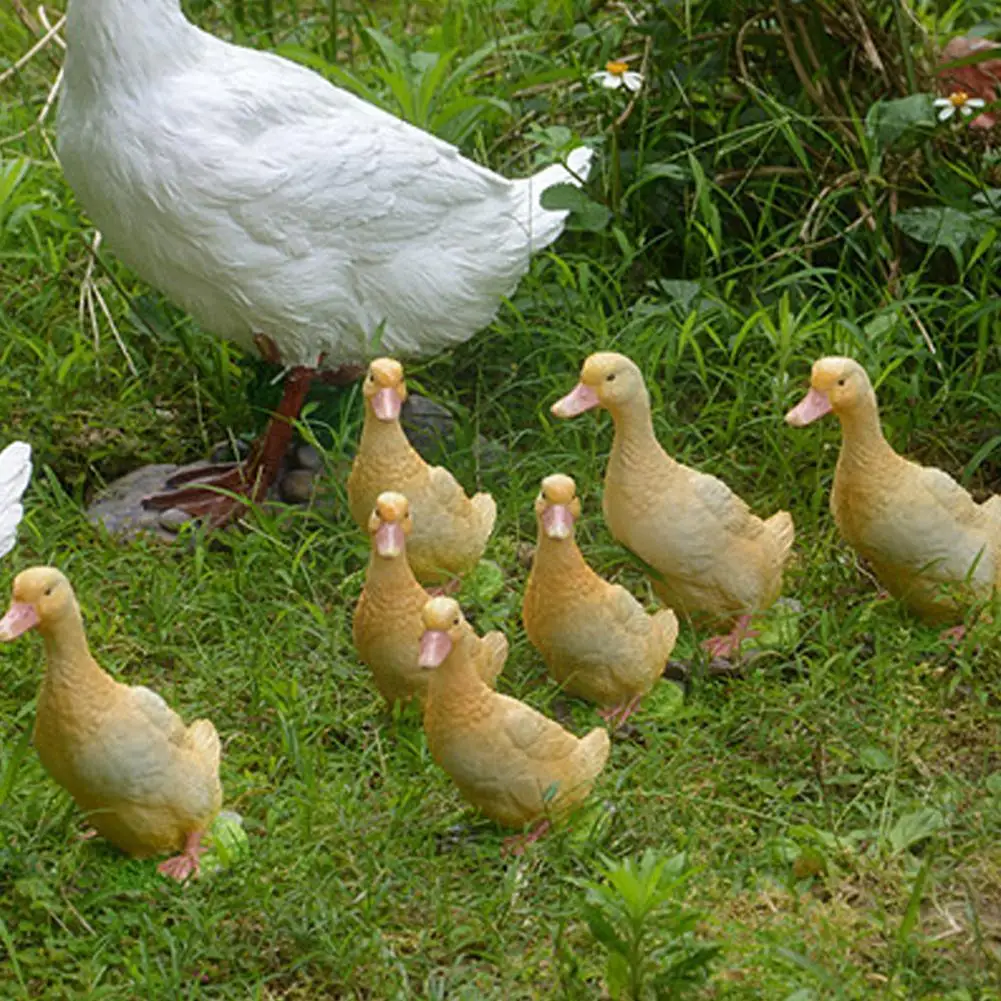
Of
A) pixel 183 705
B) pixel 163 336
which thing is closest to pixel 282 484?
→ pixel 163 336

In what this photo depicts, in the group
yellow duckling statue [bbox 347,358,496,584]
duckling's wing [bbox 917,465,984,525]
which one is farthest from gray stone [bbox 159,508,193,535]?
duckling's wing [bbox 917,465,984,525]

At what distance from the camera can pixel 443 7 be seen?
263 inches

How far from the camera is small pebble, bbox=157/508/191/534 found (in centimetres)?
470

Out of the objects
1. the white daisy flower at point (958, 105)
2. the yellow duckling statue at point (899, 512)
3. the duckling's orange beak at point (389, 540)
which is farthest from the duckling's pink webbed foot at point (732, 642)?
the white daisy flower at point (958, 105)

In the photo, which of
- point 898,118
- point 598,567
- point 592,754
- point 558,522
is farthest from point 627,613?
point 898,118

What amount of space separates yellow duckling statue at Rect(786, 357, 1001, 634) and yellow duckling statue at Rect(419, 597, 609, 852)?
0.90 m

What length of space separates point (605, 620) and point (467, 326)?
1.32 meters

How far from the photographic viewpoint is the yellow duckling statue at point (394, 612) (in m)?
3.72

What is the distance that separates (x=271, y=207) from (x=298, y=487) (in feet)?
2.38

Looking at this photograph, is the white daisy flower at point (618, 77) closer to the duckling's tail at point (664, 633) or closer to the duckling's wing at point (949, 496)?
the duckling's wing at point (949, 496)

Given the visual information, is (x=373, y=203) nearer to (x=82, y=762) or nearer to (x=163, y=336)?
(x=163, y=336)

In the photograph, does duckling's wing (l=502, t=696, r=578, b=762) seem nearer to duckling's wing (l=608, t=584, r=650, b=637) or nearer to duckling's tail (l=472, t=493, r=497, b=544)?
duckling's wing (l=608, t=584, r=650, b=637)

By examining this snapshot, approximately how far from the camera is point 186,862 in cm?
345

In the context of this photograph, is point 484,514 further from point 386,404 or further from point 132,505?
point 132,505
